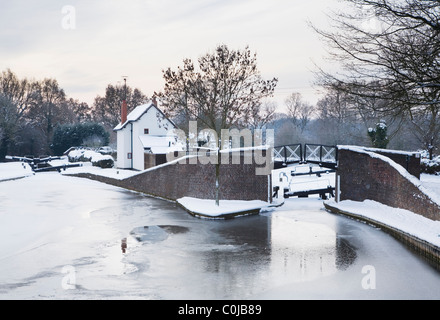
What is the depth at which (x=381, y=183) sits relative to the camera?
55.5 feet

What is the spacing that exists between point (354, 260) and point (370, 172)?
25.3ft

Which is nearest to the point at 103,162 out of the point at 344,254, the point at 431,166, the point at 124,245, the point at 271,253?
the point at 431,166

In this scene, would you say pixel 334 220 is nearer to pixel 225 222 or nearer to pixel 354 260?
pixel 225 222

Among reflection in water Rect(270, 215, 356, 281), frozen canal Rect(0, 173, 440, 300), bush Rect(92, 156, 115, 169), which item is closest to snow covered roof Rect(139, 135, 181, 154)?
bush Rect(92, 156, 115, 169)

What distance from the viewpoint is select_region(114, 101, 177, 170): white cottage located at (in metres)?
35.8

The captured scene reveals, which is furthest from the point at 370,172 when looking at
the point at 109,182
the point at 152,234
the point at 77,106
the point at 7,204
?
the point at 77,106

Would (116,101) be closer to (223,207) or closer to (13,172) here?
(13,172)

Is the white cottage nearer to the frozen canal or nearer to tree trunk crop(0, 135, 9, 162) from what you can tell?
tree trunk crop(0, 135, 9, 162)

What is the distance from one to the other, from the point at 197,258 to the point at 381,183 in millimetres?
9408

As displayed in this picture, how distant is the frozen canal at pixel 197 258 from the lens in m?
8.48

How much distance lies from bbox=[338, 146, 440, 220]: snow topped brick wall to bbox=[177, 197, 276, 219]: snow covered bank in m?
3.84

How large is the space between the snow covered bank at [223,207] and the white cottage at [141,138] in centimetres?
Result: 1535
